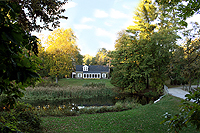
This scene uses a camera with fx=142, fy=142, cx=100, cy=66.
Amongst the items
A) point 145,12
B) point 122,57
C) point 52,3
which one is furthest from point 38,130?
point 145,12

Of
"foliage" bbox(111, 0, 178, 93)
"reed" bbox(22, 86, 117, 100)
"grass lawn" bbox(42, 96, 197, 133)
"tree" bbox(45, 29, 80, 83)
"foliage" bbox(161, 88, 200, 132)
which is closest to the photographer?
"foliage" bbox(161, 88, 200, 132)

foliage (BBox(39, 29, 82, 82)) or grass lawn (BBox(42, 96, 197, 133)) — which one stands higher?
foliage (BBox(39, 29, 82, 82))

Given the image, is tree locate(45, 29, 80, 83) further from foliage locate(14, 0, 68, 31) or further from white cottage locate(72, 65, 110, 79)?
foliage locate(14, 0, 68, 31)

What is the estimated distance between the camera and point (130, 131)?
6305 millimetres

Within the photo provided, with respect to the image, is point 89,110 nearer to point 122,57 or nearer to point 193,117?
point 193,117

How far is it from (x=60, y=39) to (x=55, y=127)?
1988 centimetres

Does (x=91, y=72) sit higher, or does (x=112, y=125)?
(x=91, y=72)

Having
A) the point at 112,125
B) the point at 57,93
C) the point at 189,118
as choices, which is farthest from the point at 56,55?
the point at 189,118

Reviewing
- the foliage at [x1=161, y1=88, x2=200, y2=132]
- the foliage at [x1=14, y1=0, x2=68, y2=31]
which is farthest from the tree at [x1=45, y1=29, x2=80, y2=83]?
the foliage at [x1=161, y1=88, x2=200, y2=132]

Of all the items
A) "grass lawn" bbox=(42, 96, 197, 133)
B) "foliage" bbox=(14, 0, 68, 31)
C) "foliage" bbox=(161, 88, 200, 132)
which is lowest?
"grass lawn" bbox=(42, 96, 197, 133)

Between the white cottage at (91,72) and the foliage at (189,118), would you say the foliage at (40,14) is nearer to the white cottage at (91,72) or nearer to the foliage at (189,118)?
the foliage at (189,118)

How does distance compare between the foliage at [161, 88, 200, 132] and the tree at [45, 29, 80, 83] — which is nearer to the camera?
the foliage at [161, 88, 200, 132]

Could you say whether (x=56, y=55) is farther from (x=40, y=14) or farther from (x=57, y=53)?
(x=40, y=14)

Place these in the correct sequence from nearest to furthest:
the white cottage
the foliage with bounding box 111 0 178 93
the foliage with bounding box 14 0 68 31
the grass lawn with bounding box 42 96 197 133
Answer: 1. the foliage with bounding box 14 0 68 31
2. the grass lawn with bounding box 42 96 197 133
3. the foliage with bounding box 111 0 178 93
4. the white cottage
